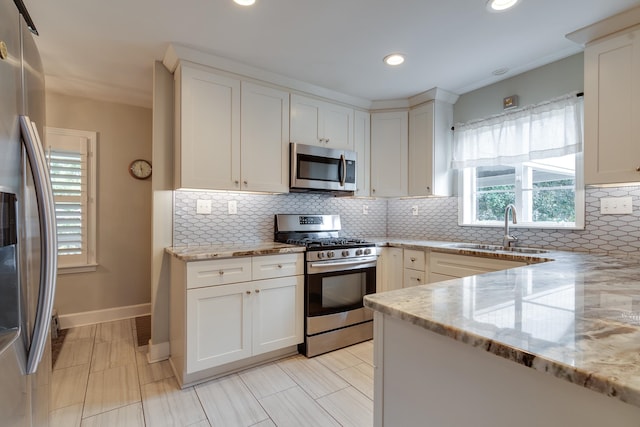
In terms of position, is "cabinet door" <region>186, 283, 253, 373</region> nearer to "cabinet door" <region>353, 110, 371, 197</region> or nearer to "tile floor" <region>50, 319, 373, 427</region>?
"tile floor" <region>50, 319, 373, 427</region>

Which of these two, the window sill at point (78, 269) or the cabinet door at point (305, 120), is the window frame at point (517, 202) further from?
the window sill at point (78, 269)

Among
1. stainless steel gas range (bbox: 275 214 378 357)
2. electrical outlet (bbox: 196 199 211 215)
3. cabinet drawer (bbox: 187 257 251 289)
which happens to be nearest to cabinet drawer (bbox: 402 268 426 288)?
stainless steel gas range (bbox: 275 214 378 357)

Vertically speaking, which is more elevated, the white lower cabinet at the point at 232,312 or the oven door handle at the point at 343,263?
the oven door handle at the point at 343,263

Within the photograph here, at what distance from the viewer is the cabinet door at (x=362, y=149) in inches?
129

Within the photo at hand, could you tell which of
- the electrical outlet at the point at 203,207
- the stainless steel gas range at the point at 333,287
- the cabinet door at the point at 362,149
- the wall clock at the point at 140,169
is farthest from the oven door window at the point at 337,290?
the wall clock at the point at 140,169

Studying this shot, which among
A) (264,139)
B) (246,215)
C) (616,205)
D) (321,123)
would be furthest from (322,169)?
(616,205)

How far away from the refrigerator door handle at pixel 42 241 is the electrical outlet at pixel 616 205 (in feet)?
10.3

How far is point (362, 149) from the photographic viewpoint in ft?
10.9

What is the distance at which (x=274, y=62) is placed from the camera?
247 cm

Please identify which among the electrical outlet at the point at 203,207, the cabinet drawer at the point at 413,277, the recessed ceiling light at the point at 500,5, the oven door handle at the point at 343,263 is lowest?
the cabinet drawer at the point at 413,277

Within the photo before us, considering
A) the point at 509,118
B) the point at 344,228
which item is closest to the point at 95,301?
the point at 344,228

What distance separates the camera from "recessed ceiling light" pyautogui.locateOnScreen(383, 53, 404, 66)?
2.36 metres

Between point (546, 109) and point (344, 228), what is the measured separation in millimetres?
2113

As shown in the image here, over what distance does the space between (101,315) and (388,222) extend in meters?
3.37
